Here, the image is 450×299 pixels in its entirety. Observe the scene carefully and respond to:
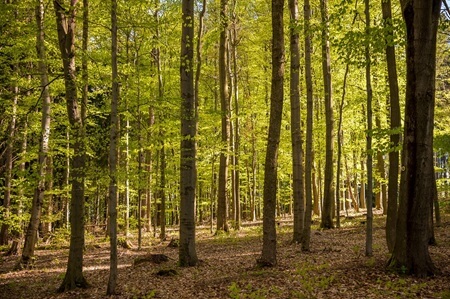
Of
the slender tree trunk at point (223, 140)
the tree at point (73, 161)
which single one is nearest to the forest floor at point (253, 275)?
the tree at point (73, 161)

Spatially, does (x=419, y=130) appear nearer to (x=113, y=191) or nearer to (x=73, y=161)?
(x=113, y=191)

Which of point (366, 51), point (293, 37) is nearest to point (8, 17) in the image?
point (293, 37)

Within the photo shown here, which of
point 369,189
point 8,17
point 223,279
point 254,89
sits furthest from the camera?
point 254,89

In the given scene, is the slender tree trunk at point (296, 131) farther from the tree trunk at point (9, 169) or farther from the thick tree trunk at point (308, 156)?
the tree trunk at point (9, 169)

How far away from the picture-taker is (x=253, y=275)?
885 centimetres

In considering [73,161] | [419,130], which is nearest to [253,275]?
[419,130]

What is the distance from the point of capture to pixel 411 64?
24.4ft

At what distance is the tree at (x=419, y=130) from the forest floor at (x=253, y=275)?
0.57 m

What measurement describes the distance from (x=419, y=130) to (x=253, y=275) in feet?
15.5

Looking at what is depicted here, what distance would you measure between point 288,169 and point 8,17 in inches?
819

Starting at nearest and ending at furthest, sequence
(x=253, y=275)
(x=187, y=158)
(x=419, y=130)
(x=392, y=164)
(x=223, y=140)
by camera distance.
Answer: (x=419, y=130)
(x=253, y=275)
(x=392, y=164)
(x=187, y=158)
(x=223, y=140)

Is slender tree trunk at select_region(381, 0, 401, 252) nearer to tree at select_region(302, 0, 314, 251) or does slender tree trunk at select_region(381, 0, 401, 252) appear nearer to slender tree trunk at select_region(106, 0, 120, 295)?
tree at select_region(302, 0, 314, 251)

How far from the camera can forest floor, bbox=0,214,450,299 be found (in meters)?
7.08

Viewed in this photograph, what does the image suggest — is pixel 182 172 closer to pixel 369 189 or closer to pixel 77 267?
pixel 77 267
